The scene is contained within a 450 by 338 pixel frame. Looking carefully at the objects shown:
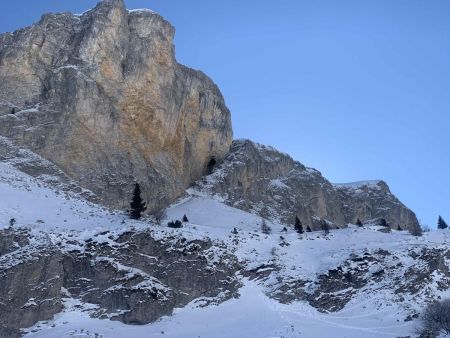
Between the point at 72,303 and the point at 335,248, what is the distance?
75.4 ft

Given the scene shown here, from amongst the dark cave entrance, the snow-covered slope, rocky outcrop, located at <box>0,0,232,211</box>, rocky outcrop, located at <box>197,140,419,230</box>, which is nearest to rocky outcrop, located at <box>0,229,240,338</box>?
the snow-covered slope

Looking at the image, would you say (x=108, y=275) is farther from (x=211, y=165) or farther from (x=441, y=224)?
(x=441, y=224)

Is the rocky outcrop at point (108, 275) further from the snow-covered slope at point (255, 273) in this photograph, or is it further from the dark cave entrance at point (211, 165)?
the dark cave entrance at point (211, 165)

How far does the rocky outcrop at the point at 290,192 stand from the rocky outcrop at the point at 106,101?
17.2 feet

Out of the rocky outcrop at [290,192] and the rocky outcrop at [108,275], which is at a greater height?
the rocky outcrop at [290,192]

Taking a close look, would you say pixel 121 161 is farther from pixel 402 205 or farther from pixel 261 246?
pixel 402 205

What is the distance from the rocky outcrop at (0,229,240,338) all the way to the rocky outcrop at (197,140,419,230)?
106ft

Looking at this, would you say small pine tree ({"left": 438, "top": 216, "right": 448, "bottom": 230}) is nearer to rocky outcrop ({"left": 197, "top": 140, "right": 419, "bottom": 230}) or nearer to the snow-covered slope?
rocky outcrop ({"left": 197, "top": 140, "right": 419, "bottom": 230})

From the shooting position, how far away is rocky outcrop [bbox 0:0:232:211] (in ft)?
221

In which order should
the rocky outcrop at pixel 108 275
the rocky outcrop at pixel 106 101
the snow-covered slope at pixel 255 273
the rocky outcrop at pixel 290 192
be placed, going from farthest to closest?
the rocky outcrop at pixel 290 192
the rocky outcrop at pixel 106 101
the rocky outcrop at pixel 108 275
the snow-covered slope at pixel 255 273

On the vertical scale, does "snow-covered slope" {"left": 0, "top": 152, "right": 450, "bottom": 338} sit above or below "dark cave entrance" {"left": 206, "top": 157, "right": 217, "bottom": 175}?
below

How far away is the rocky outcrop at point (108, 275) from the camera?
42188 millimetres

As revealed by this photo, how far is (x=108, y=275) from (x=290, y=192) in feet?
151

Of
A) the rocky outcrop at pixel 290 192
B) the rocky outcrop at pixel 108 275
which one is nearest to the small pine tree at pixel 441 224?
the rocky outcrop at pixel 290 192
